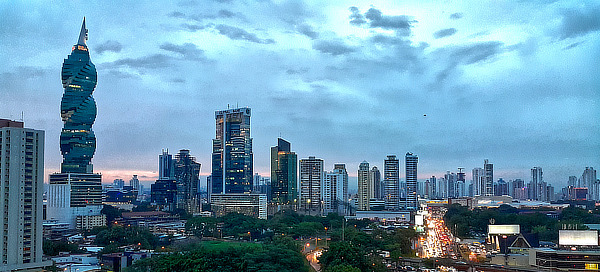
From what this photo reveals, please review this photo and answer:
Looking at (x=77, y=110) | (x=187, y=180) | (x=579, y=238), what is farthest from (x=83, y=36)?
(x=579, y=238)

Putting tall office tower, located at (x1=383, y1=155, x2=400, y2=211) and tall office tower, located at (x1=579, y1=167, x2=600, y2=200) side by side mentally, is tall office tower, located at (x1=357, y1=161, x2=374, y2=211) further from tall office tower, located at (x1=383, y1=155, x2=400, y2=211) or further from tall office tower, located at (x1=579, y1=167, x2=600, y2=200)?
tall office tower, located at (x1=579, y1=167, x2=600, y2=200)

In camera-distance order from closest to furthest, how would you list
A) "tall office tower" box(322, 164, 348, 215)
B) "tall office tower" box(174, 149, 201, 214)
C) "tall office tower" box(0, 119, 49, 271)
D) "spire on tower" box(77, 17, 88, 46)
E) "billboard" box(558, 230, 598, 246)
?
"tall office tower" box(0, 119, 49, 271) < "billboard" box(558, 230, 598, 246) < "spire on tower" box(77, 17, 88, 46) < "tall office tower" box(174, 149, 201, 214) < "tall office tower" box(322, 164, 348, 215)

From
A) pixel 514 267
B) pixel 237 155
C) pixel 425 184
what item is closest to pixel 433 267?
pixel 514 267

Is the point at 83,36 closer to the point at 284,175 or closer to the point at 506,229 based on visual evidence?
the point at 284,175

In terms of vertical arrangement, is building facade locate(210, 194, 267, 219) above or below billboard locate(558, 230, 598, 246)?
below

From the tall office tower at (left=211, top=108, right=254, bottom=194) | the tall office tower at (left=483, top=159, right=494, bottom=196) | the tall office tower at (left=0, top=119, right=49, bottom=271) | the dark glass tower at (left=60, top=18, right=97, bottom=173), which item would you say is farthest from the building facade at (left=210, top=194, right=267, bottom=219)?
the tall office tower at (left=483, top=159, right=494, bottom=196)

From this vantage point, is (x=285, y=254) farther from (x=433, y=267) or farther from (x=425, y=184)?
(x=425, y=184)

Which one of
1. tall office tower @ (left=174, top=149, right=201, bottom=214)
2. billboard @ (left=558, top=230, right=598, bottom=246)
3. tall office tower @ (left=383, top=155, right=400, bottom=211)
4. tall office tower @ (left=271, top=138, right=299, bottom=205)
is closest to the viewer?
billboard @ (left=558, top=230, right=598, bottom=246)

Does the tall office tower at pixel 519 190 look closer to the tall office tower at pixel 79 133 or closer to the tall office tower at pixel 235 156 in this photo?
the tall office tower at pixel 235 156
